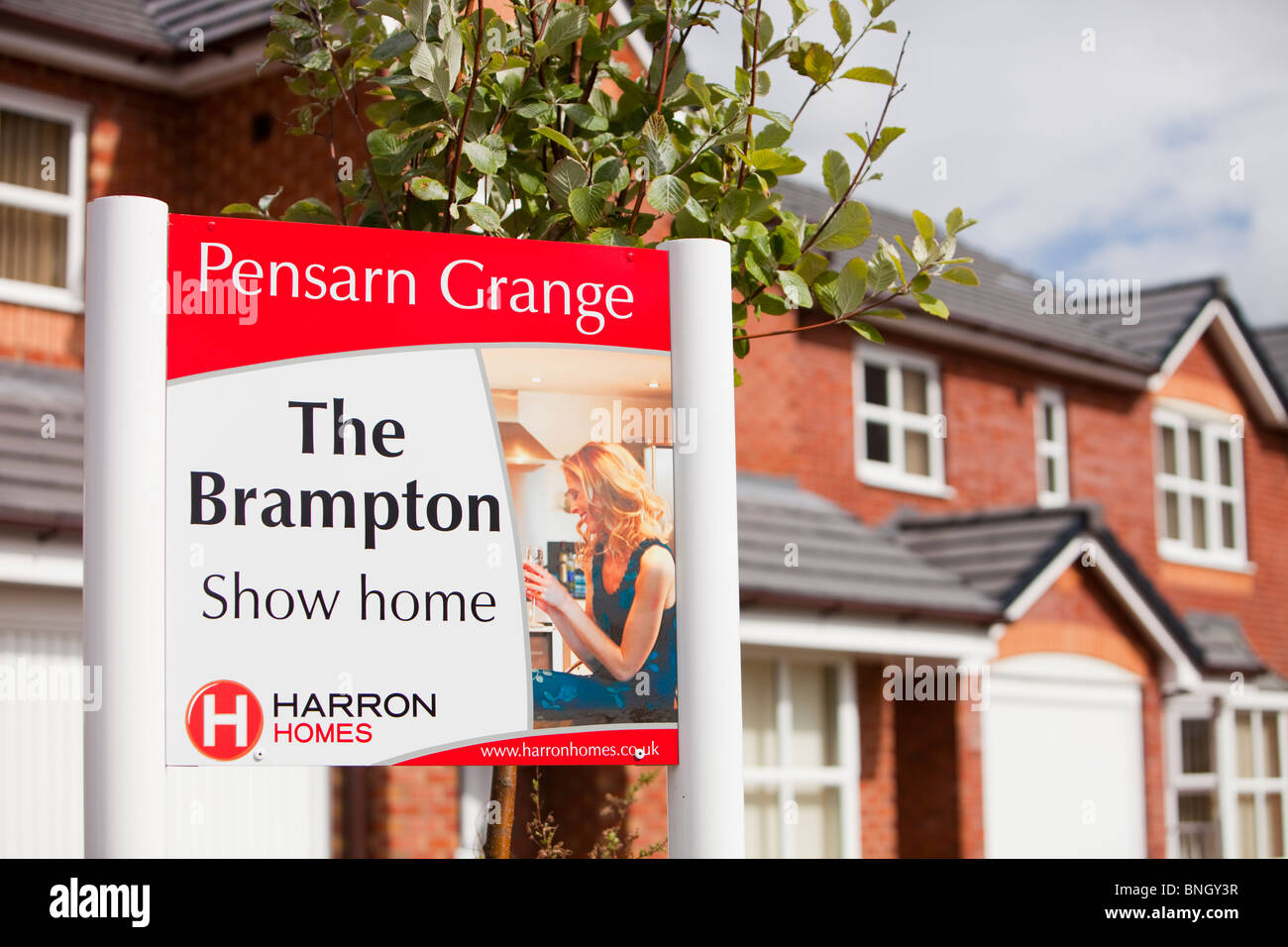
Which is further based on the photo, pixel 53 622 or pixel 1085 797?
pixel 1085 797

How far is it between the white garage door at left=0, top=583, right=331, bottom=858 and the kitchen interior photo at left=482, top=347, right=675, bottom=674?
6647 mm

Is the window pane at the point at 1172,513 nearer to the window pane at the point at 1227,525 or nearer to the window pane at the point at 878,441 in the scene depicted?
the window pane at the point at 1227,525

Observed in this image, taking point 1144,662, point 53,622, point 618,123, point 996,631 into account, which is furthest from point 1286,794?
point 618,123

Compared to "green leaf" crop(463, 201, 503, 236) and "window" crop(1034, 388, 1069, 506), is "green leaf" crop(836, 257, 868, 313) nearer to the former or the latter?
"green leaf" crop(463, 201, 503, 236)

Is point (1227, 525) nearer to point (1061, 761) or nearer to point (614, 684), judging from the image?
point (1061, 761)

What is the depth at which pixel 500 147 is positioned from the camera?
408 cm

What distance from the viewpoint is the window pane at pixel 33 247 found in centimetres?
1208

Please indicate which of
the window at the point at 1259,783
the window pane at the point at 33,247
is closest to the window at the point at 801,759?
the window pane at the point at 33,247

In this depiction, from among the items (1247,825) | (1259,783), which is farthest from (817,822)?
(1259,783)

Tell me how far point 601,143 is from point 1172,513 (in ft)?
60.2

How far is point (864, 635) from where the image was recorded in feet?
45.7

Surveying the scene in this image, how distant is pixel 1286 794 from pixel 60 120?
16367mm

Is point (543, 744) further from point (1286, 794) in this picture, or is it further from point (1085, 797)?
point (1286, 794)

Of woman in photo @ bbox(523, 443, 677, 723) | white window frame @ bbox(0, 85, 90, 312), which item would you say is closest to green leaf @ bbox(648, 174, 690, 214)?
woman in photo @ bbox(523, 443, 677, 723)
